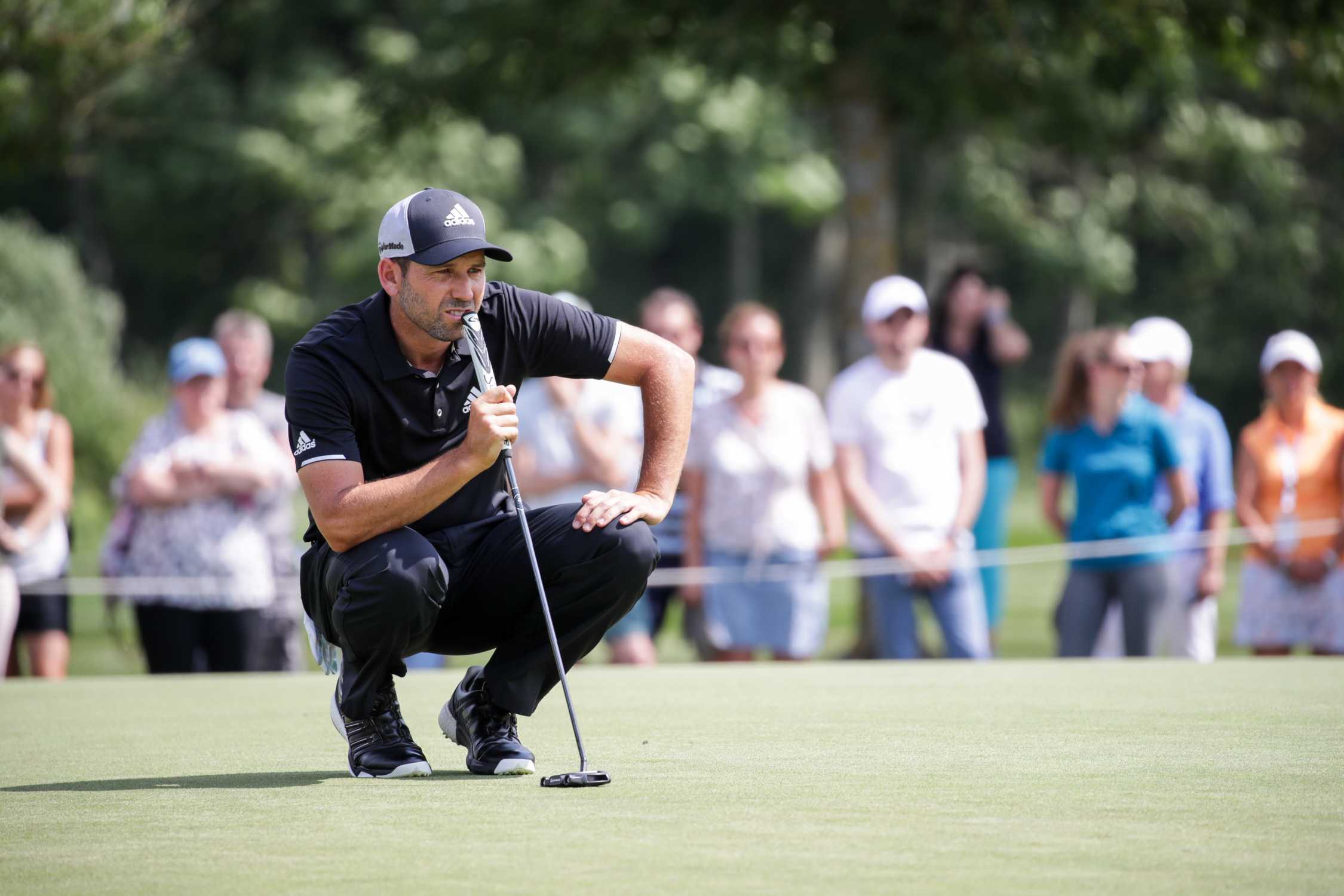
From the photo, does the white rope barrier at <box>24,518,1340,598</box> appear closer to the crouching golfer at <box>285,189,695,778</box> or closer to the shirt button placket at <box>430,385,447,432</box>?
the crouching golfer at <box>285,189,695,778</box>

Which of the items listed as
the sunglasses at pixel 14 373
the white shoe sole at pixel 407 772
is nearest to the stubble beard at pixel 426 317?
the white shoe sole at pixel 407 772

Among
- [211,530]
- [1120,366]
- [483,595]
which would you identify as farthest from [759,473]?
[483,595]

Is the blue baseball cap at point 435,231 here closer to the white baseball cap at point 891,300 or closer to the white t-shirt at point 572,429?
the white baseball cap at point 891,300

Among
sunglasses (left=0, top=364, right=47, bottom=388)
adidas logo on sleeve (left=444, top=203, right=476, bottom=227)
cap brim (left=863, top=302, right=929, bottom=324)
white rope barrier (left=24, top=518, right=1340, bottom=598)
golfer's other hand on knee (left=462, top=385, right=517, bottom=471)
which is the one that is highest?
cap brim (left=863, top=302, right=929, bottom=324)

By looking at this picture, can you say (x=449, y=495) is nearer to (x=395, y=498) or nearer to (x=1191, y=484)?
(x=395, y=498)

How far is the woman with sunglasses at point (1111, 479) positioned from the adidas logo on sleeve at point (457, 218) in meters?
5.15

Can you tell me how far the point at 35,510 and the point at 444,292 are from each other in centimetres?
Answer: 543

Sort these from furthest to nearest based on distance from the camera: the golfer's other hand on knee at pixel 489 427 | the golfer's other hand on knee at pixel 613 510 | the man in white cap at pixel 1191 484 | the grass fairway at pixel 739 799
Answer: the man in white cap at pixel 1191 484, the golfer's other hand on knee at pixel 613 510, the golfer's other hand on knee at pixel 489 427, the grass fairway at pixel 739 799

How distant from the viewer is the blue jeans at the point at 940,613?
9203mm

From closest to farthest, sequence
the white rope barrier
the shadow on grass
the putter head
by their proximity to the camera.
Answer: the putter head, the shadow on grass, the white rope barrier

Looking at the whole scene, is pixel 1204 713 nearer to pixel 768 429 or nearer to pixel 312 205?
pixel 768 429

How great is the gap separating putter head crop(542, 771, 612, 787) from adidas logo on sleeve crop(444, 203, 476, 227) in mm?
1372

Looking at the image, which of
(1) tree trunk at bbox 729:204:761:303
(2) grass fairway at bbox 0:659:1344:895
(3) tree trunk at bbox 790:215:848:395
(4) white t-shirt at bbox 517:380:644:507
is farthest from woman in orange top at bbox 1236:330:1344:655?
(1) tree trunk at bbox 729:204:761:303

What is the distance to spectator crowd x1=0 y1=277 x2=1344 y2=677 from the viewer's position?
934 cm
